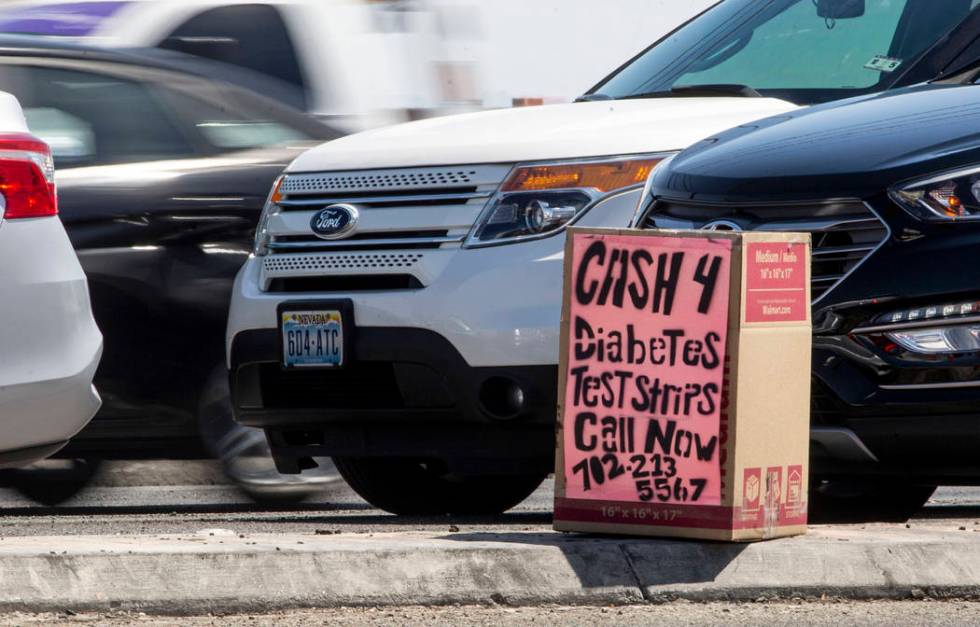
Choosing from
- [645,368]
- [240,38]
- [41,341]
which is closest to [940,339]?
[645,368]

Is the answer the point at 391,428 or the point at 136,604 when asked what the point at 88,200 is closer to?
the point at 391,428

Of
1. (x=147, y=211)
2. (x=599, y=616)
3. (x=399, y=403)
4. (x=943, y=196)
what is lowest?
(x=399, y=403)

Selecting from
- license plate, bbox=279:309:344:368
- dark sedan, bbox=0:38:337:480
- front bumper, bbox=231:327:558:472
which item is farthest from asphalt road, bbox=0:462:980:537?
license plate, bbox=279:309:344:368

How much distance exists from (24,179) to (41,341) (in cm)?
40

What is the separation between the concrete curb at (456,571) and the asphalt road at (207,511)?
57 centimetres

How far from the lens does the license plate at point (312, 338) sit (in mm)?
6176

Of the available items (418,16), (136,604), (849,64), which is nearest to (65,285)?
(136,604)

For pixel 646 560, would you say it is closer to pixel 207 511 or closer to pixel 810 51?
pixel 810 51

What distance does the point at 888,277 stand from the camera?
16.5ft

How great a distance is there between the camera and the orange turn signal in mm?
5984

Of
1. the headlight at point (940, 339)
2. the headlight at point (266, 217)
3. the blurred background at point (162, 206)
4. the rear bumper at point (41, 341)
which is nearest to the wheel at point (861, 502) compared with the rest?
the headlight at point (940, 339)

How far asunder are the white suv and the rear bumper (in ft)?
4.12

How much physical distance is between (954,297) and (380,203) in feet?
6.64

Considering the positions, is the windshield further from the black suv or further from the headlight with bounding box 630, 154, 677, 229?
the black suv
